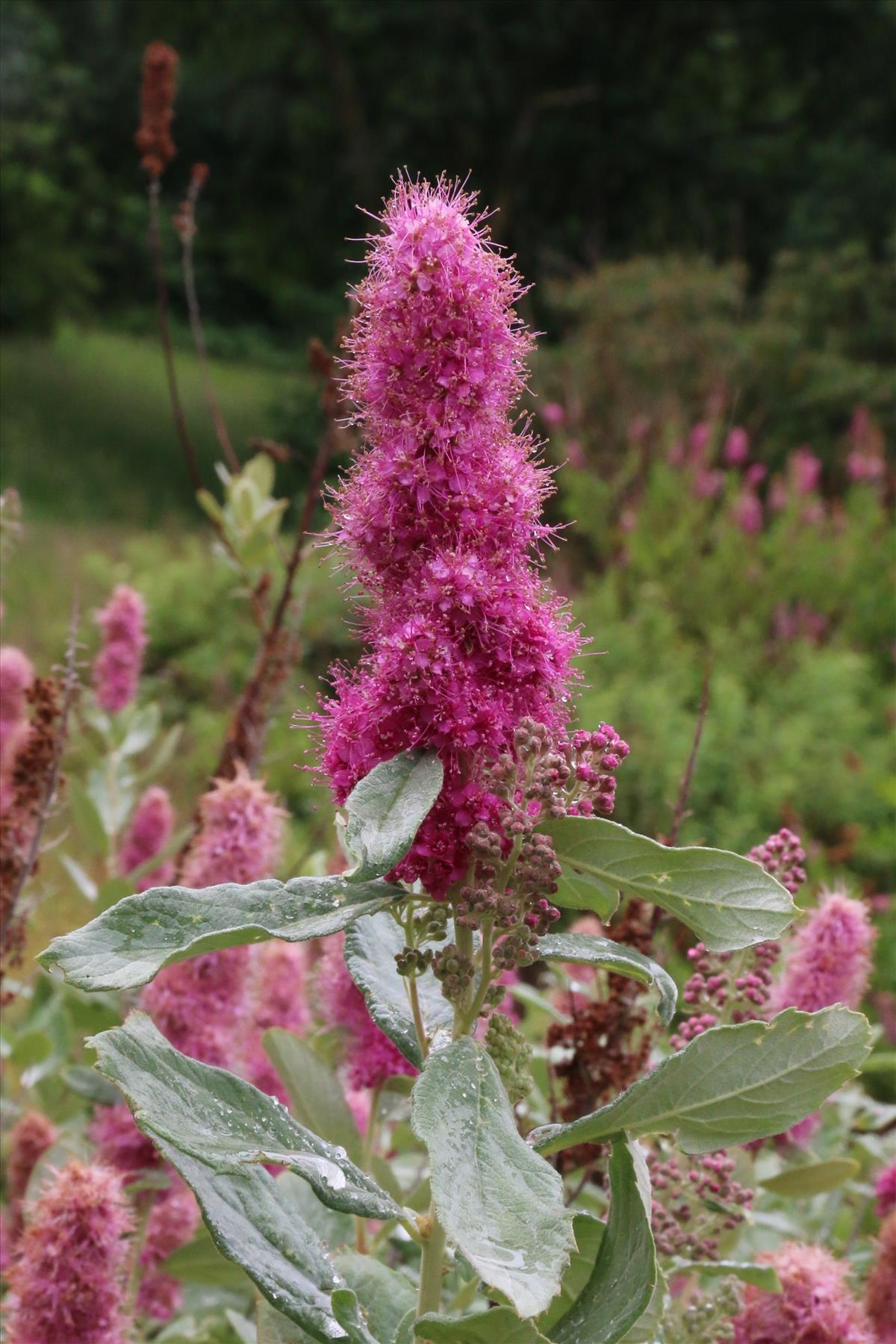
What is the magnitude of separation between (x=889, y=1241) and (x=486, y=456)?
878 mm

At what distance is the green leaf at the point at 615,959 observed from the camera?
2.80ft

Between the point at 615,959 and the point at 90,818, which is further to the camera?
the point at 90,818

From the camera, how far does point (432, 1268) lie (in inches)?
34.1

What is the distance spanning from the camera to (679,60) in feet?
48.7

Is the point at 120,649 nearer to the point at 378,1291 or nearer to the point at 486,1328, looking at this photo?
the point at 378,1291

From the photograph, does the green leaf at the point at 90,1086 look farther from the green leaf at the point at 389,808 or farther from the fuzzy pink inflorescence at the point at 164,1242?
the green leaf at the point at 389,808

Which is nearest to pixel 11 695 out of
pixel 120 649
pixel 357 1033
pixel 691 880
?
pixel 120 649

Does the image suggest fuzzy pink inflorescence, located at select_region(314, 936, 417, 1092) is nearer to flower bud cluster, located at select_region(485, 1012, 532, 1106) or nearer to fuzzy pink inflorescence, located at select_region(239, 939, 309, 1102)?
fuzzy pink inflorescence, located at select_region(239, 939, 309, 1102)

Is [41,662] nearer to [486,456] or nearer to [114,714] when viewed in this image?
[114,714]

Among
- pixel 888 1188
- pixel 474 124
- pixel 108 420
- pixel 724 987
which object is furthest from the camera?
pixel 108 420

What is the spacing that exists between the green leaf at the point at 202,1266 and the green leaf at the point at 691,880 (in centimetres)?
75

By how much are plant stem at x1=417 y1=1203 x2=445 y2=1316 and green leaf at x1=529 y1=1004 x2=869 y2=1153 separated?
0.09m

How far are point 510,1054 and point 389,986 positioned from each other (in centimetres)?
12

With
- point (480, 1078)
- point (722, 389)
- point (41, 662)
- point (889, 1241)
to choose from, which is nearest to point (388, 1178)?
point (889, 1241)
